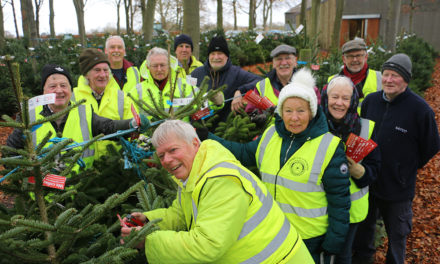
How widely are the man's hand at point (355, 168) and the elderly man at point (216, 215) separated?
39.4 inches

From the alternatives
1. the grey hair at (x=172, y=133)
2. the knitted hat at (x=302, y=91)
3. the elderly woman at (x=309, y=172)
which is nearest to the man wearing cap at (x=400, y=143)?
the elderly woman at (x=309, y=172)

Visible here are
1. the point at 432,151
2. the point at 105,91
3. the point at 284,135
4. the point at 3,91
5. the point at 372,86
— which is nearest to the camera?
the point at 284,135

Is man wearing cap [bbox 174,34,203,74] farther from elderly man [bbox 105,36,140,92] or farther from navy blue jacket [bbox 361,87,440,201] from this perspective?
navy blue jacket [bbox 361,87,440,201]

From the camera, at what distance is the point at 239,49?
1603 cm

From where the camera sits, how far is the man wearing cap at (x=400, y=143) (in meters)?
3.27

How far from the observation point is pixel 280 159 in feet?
8.29

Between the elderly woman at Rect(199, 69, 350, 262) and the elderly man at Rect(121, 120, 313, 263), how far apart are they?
1.80 ft

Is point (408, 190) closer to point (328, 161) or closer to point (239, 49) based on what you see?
Answer: point (328, 161)

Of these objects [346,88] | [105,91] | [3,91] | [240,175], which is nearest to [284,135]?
[346,88]

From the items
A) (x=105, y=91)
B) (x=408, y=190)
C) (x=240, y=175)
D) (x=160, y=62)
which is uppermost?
(x=160, y=62)

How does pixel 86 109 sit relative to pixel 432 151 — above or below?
above

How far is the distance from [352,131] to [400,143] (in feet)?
2.82

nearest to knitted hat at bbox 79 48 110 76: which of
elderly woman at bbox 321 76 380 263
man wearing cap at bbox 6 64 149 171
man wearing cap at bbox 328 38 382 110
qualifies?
man wearing cap at bbox 6 64 149 171

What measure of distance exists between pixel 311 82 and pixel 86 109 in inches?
75.7
